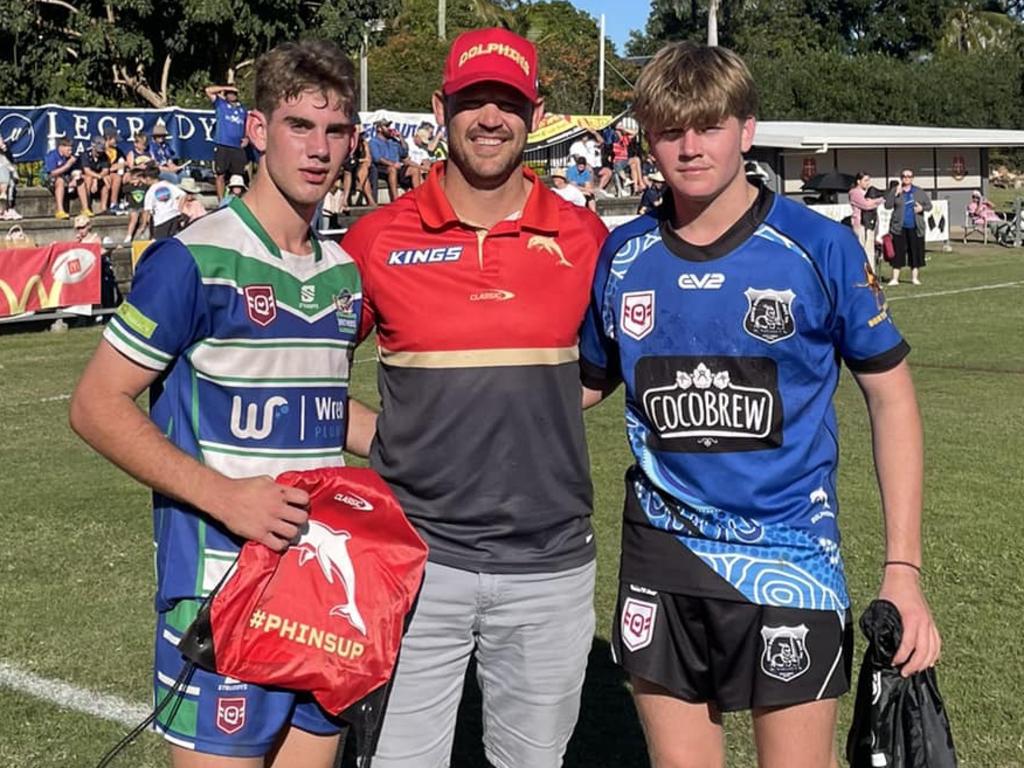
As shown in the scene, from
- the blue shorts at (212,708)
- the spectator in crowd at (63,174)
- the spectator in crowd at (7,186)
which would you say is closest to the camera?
the blue shorts at (212,708)

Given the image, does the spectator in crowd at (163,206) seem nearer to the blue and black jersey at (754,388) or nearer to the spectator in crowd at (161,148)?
the spectator in crowd at (161,148)

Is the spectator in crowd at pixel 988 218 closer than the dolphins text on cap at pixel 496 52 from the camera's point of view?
No

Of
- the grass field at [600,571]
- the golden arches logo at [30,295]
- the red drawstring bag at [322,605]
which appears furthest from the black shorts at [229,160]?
the red drawstring bag at [322,605]

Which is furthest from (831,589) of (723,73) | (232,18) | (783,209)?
(232,18)

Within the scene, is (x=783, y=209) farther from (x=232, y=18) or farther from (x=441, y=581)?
(x=232, y=18)

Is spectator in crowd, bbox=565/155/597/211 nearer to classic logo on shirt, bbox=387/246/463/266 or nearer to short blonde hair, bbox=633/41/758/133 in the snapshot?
classic logo on shirt, bbox=387/246/463/266

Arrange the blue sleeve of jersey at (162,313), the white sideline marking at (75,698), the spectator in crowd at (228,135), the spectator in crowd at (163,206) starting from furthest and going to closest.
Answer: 1. the spectator in crowd at (228,135)
2. the spectator in crowd at (163,206)
3. the white sideline marking at (75,698)
4. the blue sleeve of jersey at (162,313)

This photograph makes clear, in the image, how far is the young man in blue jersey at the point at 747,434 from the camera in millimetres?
3102

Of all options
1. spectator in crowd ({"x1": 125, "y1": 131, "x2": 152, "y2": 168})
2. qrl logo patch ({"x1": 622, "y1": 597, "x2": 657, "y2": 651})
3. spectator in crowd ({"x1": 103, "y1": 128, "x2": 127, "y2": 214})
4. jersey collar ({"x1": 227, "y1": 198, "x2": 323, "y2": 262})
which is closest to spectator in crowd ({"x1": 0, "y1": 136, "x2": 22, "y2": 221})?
spectator in crowd ({"x1": 103, "y1": 128, "x2": 127, "y2": 214})

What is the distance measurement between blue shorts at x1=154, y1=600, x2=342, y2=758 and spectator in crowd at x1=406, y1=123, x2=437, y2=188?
2326 cm

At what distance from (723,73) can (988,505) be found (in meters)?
5.84

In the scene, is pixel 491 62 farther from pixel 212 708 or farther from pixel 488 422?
pixel 212 708

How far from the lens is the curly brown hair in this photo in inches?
124

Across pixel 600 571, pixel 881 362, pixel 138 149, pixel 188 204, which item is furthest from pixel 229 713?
pixel 138 149
